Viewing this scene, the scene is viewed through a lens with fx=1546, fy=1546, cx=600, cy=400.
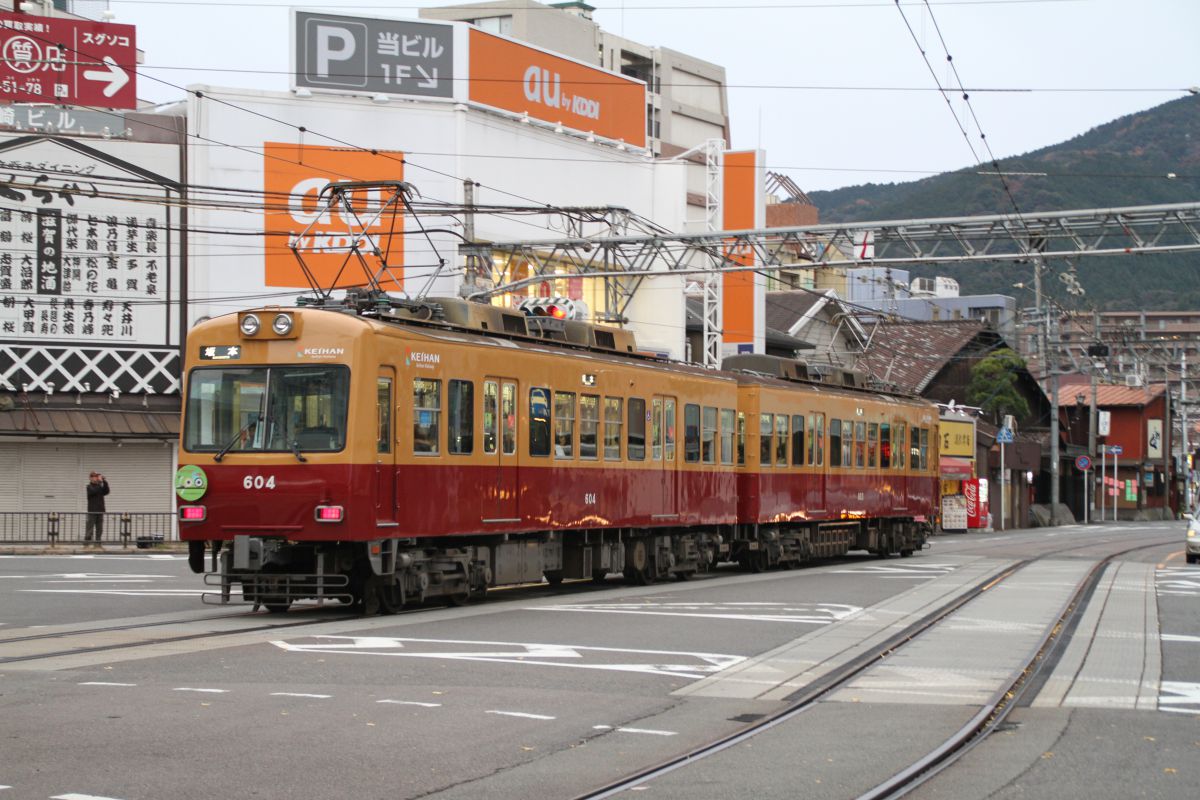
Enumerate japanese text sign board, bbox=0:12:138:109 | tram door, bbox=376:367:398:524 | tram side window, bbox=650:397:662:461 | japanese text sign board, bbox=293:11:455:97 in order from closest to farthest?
tram door, bbox=376:367:398:524, tram side window, bbox=650:397:662:461, japanese text sign board, bbox=0:12:138:109, japanese text sign board, bbox=293:11:455:97

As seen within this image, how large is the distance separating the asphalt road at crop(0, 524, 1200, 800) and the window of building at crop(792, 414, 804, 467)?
35.6 feet

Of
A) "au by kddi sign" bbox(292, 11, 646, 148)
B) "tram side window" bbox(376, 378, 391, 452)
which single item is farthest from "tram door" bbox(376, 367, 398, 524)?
"au by kddi sign" bbox(292, 11, 646, 148)

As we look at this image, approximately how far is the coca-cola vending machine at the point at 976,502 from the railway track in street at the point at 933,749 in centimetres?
3575

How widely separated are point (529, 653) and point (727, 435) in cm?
1226

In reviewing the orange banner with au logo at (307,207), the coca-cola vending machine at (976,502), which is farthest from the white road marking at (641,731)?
the coca-cola vending machine at (976,502)

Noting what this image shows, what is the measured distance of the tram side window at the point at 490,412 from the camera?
59.6 ft

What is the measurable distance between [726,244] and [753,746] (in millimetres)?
27426

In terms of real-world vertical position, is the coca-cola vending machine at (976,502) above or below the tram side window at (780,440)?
below

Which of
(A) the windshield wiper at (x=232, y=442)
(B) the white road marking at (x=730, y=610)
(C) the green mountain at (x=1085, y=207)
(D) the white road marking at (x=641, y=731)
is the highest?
(C) the green mountain at (x=1085, y=207)

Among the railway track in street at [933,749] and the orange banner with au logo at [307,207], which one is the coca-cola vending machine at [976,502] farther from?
the railway track in street at [933,749]

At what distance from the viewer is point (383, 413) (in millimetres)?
16297

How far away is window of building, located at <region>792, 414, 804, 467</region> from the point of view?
27.5 m

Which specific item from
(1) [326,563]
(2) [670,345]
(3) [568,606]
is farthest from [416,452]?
(2) [670,345]

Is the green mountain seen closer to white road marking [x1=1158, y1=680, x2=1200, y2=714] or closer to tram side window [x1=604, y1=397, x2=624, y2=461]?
tram side window [x1=604, y1=397, x2=624, y2=461]
